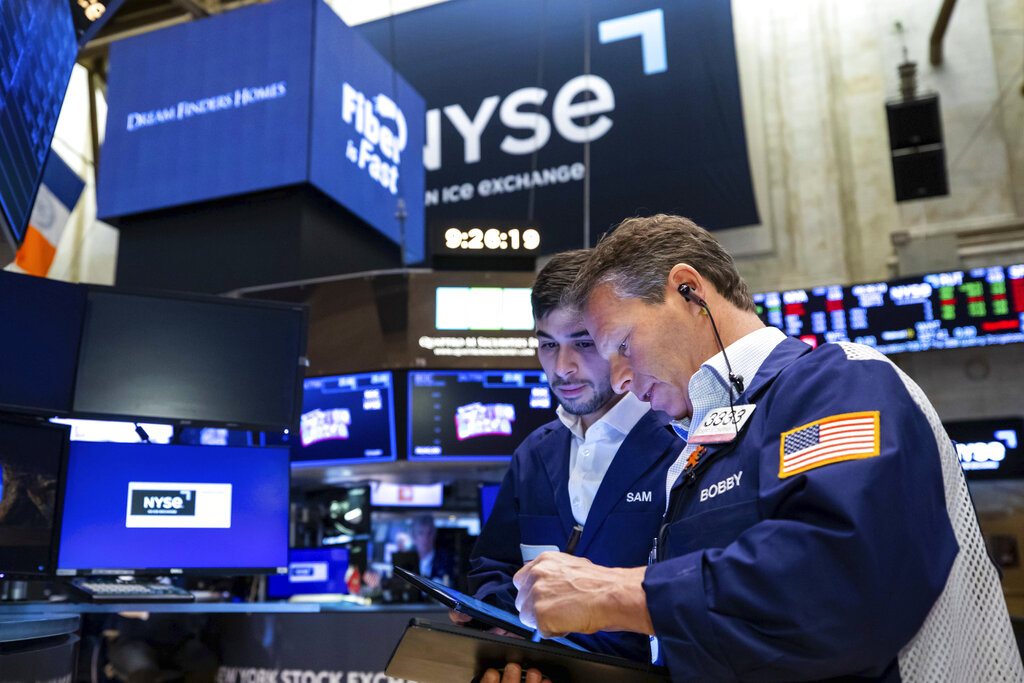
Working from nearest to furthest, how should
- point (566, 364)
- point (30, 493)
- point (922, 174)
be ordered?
1. point (566, 364)
2. point (30, 493)
3. point (922, 174)

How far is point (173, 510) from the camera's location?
3000mm

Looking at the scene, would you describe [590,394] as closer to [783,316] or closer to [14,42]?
[14,42]

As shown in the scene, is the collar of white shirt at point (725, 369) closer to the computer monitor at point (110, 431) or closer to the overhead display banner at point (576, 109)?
the computer monitor at point (110, 431)

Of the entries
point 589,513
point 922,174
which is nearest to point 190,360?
point 589,513

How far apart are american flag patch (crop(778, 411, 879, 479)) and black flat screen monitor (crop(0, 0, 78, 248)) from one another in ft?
6.24

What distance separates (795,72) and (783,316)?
3205 mm

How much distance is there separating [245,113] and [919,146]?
516cm

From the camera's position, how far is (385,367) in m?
5.18

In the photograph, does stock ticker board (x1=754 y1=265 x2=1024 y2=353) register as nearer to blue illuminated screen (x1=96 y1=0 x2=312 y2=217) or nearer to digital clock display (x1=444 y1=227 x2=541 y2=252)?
digital clock display (x1=444 y1=227 x2=541 y2=252)

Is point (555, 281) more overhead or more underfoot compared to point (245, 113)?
more underfoot

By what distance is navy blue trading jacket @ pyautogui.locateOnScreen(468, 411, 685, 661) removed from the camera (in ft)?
6.42

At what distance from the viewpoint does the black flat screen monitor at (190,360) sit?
294 centimetres

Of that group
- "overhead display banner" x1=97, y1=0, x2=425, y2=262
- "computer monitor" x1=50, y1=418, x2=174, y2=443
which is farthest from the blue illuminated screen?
"computer monitor" x1=50, y1=418, x2=174, y2=443

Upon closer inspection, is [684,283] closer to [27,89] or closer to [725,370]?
[725,370]
